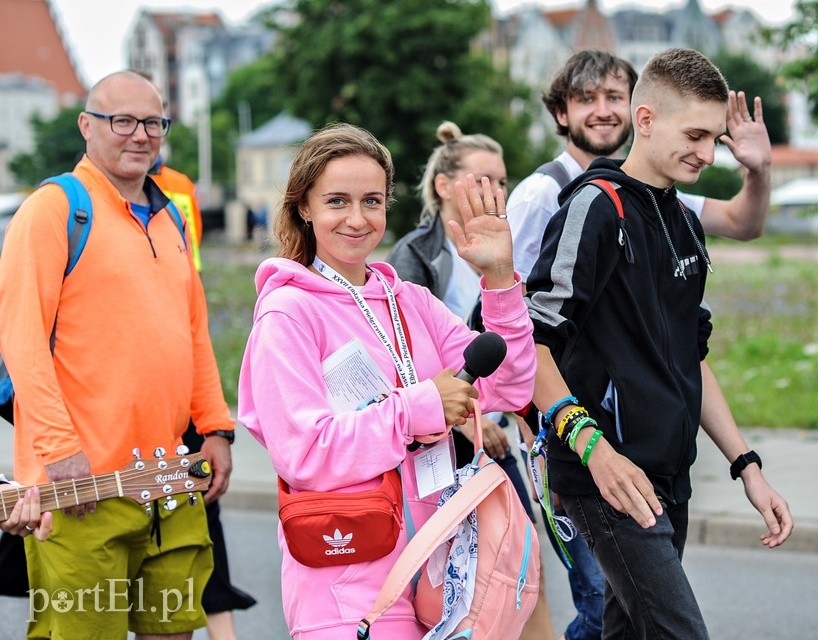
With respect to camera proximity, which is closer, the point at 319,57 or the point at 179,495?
the point at 179,495

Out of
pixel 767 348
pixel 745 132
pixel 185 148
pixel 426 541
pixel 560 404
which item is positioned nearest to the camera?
pixel 426 541

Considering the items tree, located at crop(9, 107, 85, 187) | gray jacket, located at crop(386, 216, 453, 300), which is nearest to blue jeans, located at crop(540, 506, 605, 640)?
gray jacket, located at crop(386, 216, 453, 300)

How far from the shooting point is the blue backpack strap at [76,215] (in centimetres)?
378

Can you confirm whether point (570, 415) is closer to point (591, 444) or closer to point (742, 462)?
point (591, 444)

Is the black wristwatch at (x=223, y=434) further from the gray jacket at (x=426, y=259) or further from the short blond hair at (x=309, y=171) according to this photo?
the short blond hair at (x=309, y=171)

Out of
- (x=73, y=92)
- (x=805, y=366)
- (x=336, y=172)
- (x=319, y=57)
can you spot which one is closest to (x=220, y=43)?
(x=73, y=92)

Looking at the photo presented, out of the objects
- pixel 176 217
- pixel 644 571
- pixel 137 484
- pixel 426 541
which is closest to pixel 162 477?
pixel 137 484

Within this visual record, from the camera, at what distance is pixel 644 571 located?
3082 millimetres

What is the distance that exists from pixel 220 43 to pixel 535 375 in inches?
4986

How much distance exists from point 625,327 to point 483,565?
872 millimetres

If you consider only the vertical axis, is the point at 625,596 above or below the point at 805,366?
above

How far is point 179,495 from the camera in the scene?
380cm

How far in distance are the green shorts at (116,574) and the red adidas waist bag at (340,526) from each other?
1.25 meters

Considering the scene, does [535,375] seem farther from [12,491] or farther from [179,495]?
[12,491]
